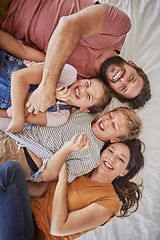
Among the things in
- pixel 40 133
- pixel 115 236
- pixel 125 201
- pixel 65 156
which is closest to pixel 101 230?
pixel 115 236

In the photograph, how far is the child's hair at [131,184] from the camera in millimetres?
1288

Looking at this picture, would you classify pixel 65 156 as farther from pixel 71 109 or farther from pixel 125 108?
pixel 125 108

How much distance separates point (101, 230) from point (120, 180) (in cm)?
31

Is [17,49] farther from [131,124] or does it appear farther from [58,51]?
[131,124]

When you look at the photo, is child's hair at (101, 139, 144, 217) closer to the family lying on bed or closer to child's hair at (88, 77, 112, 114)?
the family lying on bed

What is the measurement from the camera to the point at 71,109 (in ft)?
4.42

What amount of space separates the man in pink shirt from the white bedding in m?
0.07

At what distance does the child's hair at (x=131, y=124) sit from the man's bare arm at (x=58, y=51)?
0.43 metres

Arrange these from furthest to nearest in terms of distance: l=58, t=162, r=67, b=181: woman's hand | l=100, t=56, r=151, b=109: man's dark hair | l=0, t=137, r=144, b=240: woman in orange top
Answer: l=100, t=56, r=151, b=109: man's dark hair < l=58, t=162, r=67, b=181: woman's hand < l=0, t=137, r=144, b=240: woman in orange top

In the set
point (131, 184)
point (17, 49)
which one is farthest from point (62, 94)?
point (131, 184)

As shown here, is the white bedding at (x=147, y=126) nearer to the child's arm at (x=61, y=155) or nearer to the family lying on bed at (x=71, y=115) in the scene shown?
the family lying on bed at (x=71, y=115)

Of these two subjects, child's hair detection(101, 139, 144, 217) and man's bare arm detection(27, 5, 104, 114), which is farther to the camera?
child's hair detection(101, 139, 144, 217)

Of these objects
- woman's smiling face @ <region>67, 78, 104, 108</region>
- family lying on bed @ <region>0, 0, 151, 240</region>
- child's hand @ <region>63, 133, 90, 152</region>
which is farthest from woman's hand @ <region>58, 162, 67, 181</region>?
woman's smiling face @ <region>67, 78, 104, 108</region>

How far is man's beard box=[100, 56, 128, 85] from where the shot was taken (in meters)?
1.28
